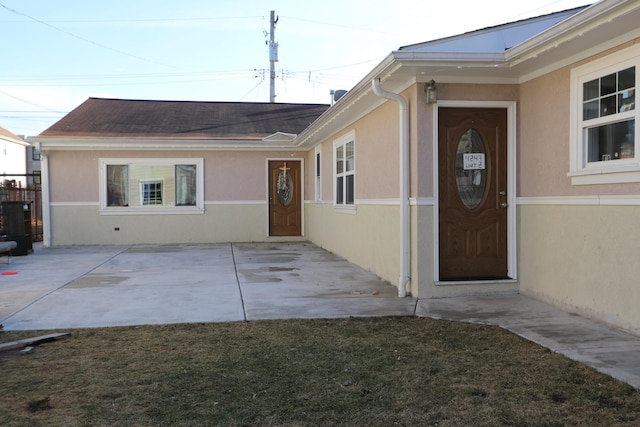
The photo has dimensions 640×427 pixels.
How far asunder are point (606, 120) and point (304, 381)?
12.5ft

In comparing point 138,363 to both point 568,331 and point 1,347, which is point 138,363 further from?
point 568,331

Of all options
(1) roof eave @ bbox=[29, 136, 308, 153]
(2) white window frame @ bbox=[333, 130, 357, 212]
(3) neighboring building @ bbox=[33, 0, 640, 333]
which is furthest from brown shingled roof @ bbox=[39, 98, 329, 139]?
(3) neighboring building @ bbox=[33, 0, 640, 333]

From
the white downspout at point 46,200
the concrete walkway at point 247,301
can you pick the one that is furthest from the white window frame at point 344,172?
the white downspout at point 46,200

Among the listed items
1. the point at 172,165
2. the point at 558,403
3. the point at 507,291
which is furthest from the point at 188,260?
the point at 558,403

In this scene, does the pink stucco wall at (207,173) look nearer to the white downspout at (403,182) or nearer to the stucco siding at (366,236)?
the stucco siding at (366,236)

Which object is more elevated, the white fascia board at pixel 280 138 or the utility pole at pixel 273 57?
the utility pole at pixel 273 57

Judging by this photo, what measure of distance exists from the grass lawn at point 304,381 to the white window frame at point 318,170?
828cm

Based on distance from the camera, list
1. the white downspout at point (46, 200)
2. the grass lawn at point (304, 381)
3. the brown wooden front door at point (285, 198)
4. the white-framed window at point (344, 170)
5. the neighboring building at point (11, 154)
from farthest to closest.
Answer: the neighboring building at point (11, 154) < the brown wooden front door at point (285, 198) < the white downspout at point (46, 200) < the white-framed window at point (344, 170) < the grass lawn at point (304, 381)

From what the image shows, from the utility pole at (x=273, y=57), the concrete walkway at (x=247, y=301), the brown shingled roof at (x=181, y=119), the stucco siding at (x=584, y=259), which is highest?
the utility pole at (x=273, y=57)

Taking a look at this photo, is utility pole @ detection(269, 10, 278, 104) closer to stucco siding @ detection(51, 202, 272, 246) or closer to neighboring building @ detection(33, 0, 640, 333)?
stucco siding @ detection(51, 202, 272, 246)

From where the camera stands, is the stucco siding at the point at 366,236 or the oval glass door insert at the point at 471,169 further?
the stucco siding at the point at 366,236

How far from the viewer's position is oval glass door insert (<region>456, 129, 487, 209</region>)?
267 inches

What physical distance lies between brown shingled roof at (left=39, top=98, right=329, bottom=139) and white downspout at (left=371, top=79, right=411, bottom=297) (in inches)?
334

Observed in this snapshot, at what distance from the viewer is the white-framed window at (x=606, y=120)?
489cm
